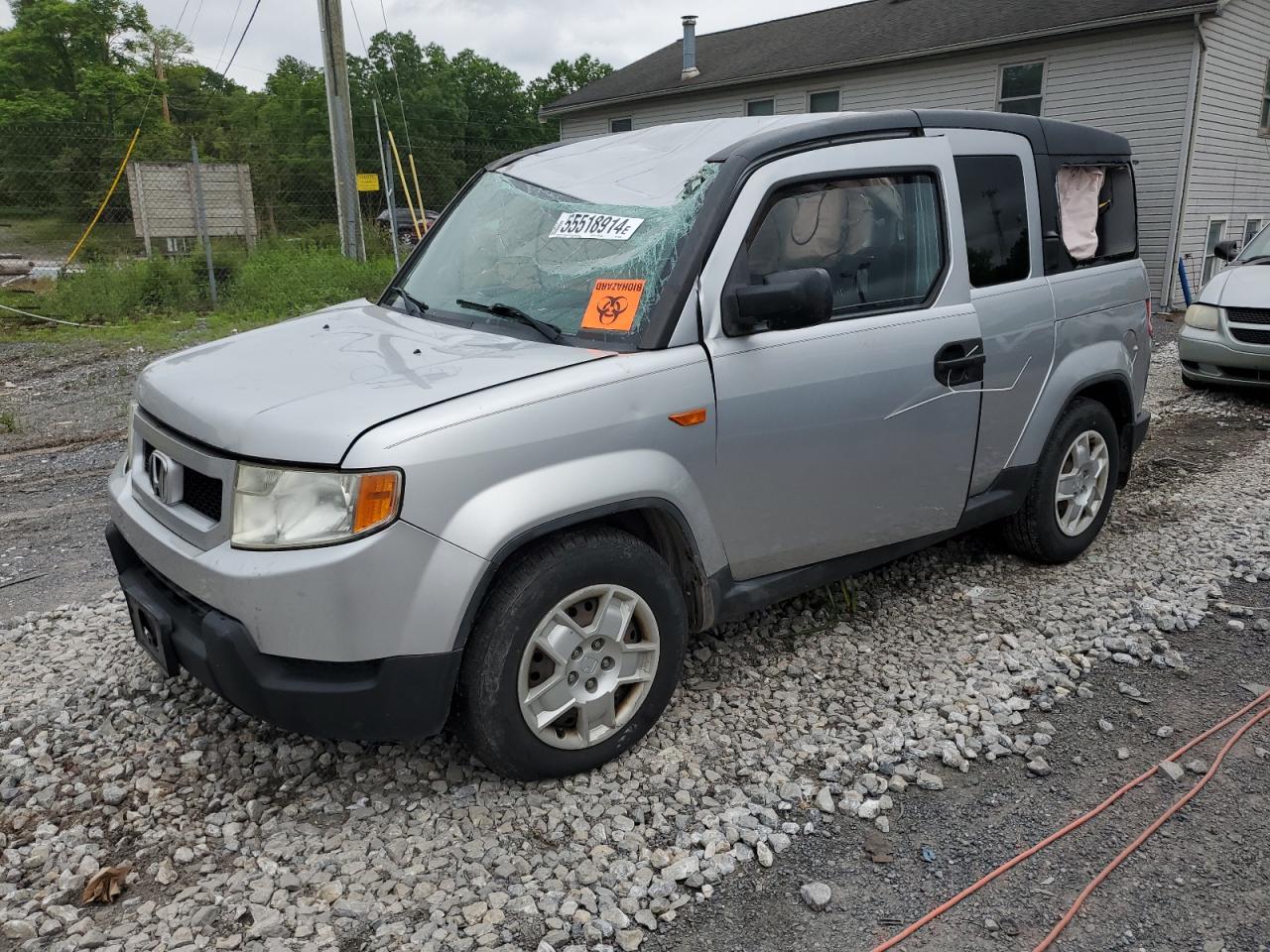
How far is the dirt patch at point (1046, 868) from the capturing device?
8.15 feet

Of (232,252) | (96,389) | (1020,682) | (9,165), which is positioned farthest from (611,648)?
(9,165)

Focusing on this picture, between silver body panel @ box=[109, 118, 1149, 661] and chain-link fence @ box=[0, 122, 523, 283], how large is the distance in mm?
11753

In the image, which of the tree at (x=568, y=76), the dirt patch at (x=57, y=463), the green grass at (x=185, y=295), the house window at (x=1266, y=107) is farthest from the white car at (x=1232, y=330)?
the tree at (x=568, y=76)

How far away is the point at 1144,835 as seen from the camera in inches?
112

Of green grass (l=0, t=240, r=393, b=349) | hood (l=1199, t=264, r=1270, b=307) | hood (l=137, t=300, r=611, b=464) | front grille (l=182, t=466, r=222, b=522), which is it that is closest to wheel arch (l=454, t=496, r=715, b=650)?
hood (l=137, t=300, r=611, b=464)

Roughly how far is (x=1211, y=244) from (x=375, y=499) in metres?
18.7

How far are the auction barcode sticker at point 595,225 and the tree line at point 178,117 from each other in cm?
1865

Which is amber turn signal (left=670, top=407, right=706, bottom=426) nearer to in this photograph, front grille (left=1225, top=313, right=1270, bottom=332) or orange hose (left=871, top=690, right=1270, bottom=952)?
orange hose (left=871, top=690, right=1270, bottom=952)

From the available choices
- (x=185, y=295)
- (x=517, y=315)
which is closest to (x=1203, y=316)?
(x=517, y=315)

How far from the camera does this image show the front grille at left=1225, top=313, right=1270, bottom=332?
27.4 ft

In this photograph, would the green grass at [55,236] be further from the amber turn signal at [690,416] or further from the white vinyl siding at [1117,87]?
the amber turn signal at [690,416]

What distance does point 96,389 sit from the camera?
8859 millimetres

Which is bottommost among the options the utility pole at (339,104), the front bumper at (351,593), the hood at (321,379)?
the front bumper at (351,593)

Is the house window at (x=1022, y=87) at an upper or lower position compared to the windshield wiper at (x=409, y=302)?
upper
